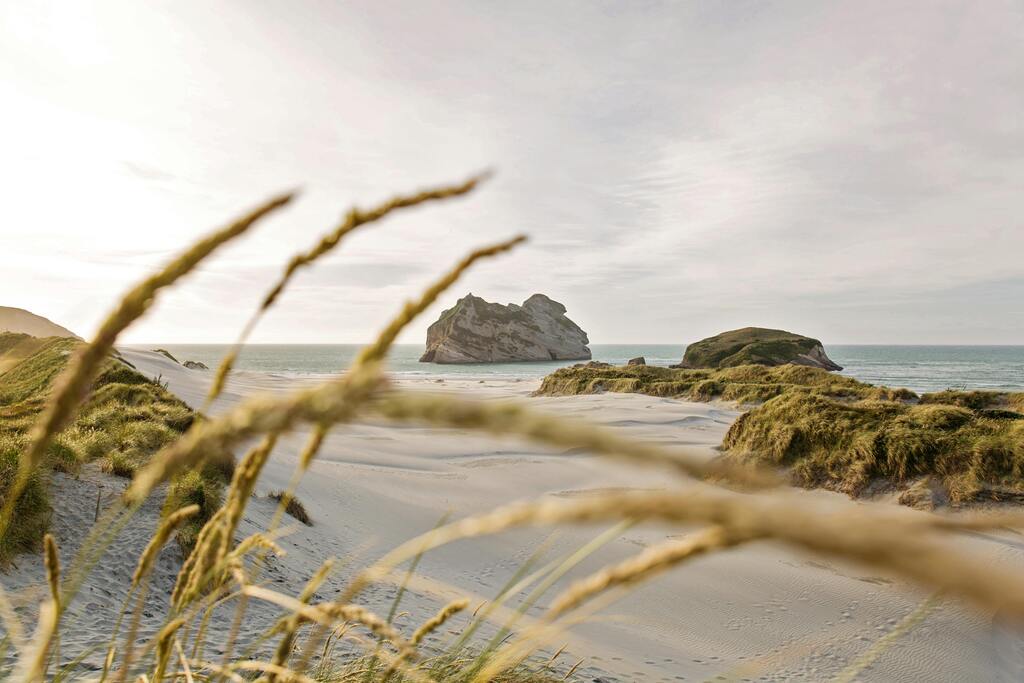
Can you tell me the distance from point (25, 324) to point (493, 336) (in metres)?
70.3

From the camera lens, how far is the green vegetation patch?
14.0ft

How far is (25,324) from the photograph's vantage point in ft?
96.3

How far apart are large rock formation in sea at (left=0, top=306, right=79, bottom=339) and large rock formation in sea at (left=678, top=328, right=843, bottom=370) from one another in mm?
43606

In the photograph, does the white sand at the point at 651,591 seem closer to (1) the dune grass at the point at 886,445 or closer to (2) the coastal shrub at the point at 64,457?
(2) the coastal shrub at the point at 64,457

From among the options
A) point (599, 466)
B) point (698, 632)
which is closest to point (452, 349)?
point (599, 466)

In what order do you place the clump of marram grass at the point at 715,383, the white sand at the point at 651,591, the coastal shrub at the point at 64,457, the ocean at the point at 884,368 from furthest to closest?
the ocean at the point at 884,368 < the clump of marram grass at the point at 715,383 < the coastal shrub at the point at 64,457 < the white sand at the point at 651,591

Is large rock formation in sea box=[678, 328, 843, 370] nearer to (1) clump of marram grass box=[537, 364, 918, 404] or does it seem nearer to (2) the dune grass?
(1) clump of marram grass box=[537, 364, 918, 404]

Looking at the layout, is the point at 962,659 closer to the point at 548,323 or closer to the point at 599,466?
the point at 599,466

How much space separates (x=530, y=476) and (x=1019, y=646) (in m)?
7.85

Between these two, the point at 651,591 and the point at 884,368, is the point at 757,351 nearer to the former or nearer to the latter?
the point at 884,368

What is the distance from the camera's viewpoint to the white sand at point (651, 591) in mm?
4668

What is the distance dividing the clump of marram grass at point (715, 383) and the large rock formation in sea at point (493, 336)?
61.1 metres

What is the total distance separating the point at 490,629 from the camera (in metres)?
5.01

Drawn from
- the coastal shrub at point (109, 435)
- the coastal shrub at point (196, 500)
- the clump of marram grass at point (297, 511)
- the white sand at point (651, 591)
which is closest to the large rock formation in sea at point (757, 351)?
the white sand at point (651, 591)
